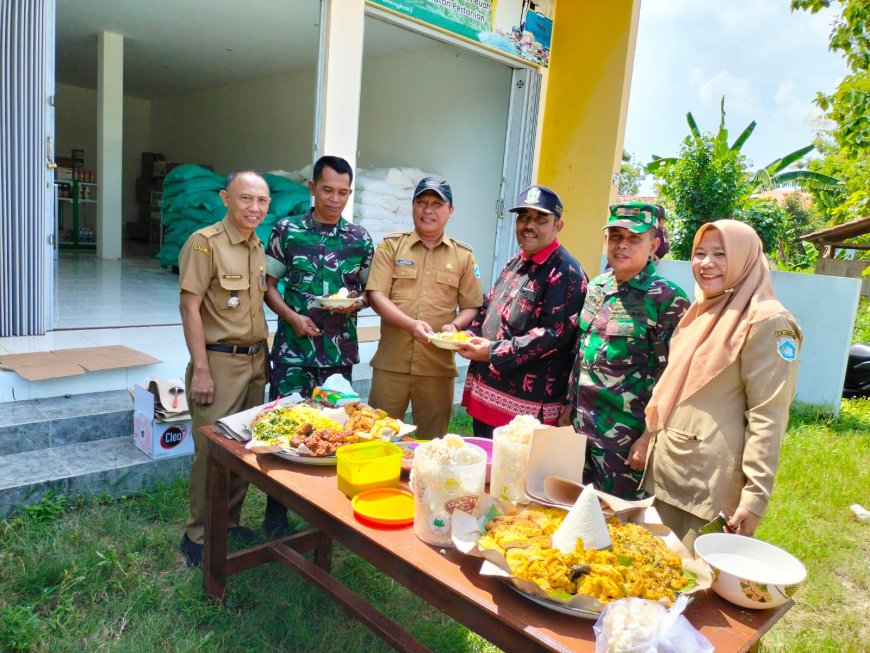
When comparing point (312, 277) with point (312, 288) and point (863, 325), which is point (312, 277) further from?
point (863, 325)

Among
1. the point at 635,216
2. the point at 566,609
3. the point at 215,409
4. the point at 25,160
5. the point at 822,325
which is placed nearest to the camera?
the point at 566,609

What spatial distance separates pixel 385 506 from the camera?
65.1 inches

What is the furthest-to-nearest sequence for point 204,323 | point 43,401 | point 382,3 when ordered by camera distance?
1. point 382,3
2. point 43,401
3. point 204,323

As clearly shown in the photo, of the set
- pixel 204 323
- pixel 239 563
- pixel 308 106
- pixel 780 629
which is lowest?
pixel 780 629

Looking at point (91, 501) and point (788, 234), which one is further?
point (788, 234)

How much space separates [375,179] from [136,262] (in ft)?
13.5

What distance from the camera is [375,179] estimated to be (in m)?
7.12

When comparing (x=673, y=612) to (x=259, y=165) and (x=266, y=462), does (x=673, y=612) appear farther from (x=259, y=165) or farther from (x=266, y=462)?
(x=259, y=165)

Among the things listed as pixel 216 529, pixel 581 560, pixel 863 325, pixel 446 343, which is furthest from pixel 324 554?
pixel 863 325

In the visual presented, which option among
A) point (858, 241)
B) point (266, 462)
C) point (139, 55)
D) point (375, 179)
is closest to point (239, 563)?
point (266, 462)

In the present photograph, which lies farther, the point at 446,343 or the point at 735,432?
the point at 446,343

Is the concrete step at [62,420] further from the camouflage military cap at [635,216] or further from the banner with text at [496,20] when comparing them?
the banner with text at [496,20]

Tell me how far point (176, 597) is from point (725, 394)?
212 centimetres

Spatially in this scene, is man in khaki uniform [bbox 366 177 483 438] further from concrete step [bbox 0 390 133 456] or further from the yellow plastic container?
concrete step [bbox 0 390 133 456]
